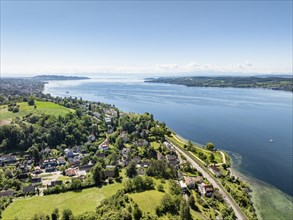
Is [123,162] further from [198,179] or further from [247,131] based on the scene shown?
[247,131]

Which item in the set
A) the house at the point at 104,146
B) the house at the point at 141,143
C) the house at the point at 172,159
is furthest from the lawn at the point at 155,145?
the house at the point at 104,146

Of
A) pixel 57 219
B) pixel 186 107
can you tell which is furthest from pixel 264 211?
pixel 186 107

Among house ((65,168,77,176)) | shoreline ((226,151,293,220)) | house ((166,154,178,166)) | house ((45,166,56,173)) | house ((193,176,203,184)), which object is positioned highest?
house ((166,154,178,166))

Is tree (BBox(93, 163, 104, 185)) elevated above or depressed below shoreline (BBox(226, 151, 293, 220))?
above

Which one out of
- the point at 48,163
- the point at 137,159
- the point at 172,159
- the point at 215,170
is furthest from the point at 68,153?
the point at 215,170

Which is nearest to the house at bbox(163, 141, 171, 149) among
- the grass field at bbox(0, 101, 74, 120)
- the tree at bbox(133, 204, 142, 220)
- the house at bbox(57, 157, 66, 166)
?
the house at bbox(57, 157, 66, 166)

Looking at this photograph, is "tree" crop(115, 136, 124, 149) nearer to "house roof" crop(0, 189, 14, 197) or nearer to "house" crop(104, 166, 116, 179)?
"house" crop(104, 166, 116, 179)
